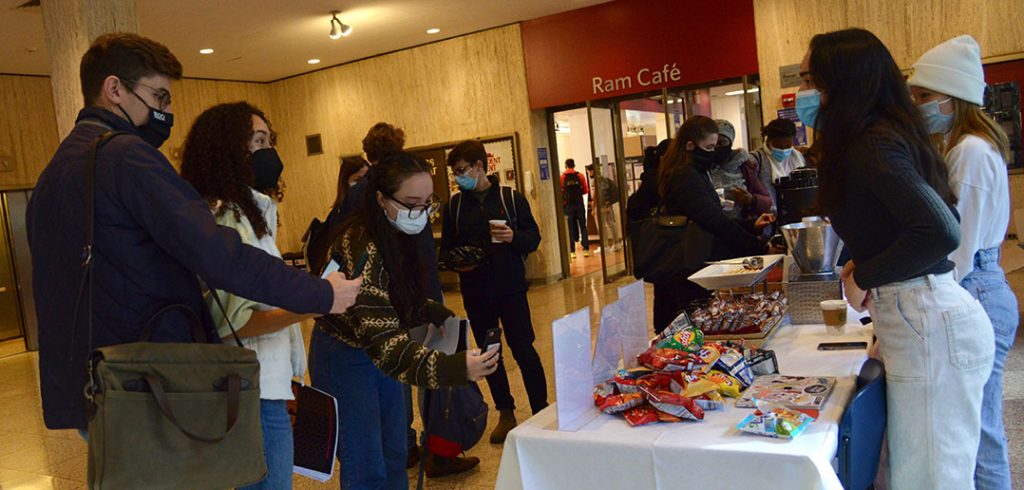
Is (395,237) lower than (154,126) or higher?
lower

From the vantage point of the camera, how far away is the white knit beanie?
2475 millimetres

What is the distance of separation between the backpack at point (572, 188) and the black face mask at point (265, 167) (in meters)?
9.64

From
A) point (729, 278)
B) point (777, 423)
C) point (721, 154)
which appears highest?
point (721, 154)

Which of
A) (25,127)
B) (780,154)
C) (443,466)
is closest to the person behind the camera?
(443,466)

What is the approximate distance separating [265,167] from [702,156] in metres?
2.25

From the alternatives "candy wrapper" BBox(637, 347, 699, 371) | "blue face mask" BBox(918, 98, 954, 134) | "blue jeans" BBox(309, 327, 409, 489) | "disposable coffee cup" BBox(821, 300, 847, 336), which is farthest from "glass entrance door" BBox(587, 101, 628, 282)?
"candy wrapper" BBox(637, 347, 699, 371)

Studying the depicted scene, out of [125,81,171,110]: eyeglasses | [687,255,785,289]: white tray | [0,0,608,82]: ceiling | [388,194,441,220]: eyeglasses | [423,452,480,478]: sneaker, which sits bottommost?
[423,452,480,478]: sneaker

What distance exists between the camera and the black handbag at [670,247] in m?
3.86

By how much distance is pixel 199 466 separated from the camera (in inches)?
64.3

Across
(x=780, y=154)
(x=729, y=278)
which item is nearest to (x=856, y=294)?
(x=729, y=278)

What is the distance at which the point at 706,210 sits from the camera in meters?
3.81

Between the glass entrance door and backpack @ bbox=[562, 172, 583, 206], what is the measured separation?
1.79 meters

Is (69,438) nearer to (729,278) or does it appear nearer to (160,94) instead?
(160,94)

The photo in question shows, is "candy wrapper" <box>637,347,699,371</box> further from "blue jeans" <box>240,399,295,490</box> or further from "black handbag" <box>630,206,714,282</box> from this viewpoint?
"black handbag" <box>630,206,714,282</box>
